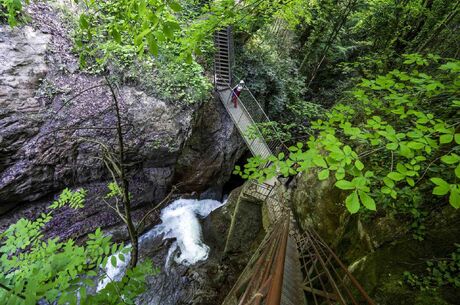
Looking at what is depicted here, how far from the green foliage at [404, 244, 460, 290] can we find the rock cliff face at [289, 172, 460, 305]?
0.23 ft

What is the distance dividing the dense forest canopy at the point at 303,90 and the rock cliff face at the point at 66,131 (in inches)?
21.7

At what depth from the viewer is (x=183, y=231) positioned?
10078mm

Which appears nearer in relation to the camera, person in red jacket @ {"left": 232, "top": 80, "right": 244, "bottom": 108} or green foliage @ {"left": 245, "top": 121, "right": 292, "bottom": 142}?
green foliage @ {"left": 245, "top": 121, "right": 292, "bottom": 142}

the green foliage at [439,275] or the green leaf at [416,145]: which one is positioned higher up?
the green leaf at [416,145]

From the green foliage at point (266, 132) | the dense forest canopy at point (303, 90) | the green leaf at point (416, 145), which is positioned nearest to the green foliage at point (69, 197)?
the dense forest canopy at point (303, 90)

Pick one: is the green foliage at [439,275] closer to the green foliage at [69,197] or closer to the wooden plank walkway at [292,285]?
the wooden plank walkway at [292,285]

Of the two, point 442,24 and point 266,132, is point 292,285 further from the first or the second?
point 442,24

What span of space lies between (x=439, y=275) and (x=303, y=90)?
41.4ft

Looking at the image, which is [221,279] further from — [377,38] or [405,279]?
[377,38]

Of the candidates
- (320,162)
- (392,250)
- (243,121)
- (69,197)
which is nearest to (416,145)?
(320,162)

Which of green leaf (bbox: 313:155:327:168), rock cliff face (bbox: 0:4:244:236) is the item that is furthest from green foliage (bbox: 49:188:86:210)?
green leaf (bbox: 313:155:327:168)

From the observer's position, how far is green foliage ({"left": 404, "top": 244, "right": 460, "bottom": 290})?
9.21ft

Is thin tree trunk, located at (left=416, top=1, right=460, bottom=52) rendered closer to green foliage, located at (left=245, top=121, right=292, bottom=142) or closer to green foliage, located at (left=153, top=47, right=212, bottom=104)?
green foliage, located at (left=245, top=121, right=292, bottom=142)

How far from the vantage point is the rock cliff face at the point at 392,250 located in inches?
122
